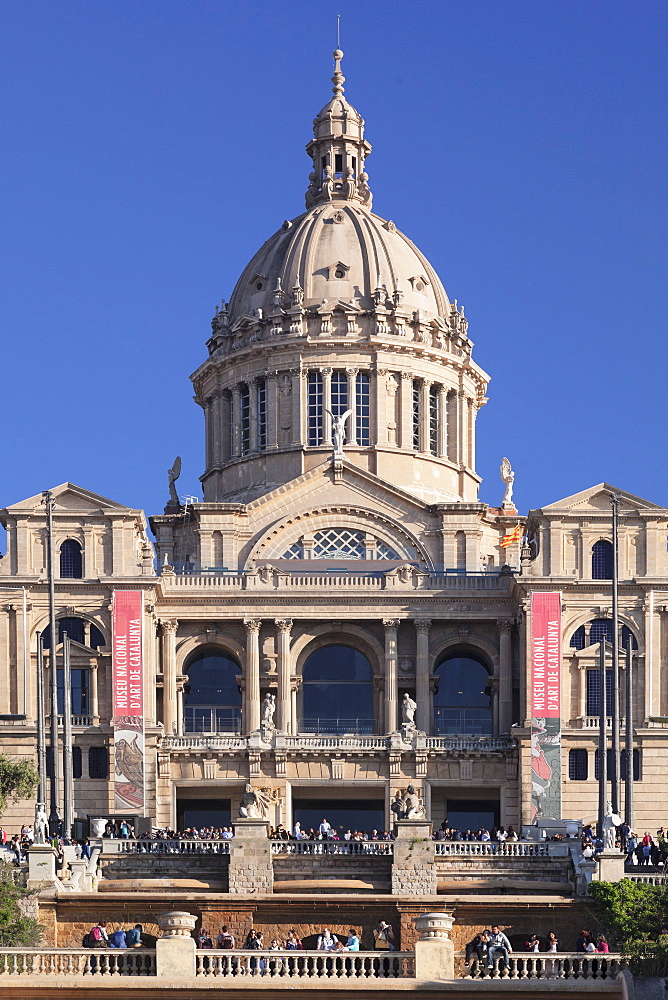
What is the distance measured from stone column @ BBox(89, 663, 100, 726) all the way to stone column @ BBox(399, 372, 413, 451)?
22.0 meters

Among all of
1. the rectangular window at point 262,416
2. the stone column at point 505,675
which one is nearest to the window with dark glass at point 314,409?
the rectangular window at point 262,416

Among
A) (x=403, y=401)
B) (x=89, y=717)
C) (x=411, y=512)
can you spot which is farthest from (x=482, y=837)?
(x=403, y=401)

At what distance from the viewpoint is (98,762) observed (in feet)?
304

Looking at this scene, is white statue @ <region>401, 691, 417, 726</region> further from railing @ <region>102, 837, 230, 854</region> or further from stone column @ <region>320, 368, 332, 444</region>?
railing @ <region>102, 837, 230, 854</region>

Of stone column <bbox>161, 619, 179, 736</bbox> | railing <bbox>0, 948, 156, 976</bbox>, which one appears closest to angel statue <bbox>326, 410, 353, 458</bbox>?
stone column <bbox>161, 619, 179, 736</bbox>

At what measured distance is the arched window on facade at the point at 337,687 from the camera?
9862 centimetres

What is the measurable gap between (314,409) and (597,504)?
1806 cm

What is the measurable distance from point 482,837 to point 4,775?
1600cm

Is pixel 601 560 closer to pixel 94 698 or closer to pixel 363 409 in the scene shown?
pixel 363 409

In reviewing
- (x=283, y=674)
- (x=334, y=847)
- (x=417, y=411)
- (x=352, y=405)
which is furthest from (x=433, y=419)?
(x=334, y=847)

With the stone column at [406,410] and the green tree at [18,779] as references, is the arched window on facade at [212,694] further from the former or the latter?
the green tree at [18,779]

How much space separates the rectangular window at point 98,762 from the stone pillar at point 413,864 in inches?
971

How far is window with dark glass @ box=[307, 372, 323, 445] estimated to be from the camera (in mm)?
109875

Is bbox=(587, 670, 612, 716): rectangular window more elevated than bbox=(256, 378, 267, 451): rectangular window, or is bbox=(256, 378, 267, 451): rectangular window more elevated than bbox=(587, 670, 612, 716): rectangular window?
bbox=(256, 378, 267, 451): rectangular window
